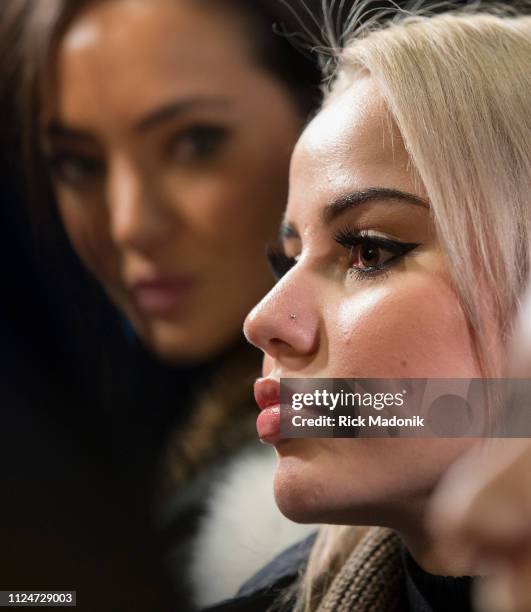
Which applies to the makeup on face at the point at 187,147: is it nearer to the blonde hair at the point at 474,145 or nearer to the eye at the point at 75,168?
the eye at the point at 75,168

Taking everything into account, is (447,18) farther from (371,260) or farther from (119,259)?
(119,259)

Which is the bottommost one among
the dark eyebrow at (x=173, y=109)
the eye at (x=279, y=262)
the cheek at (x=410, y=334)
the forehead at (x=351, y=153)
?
the cheek at (x=410, y=334)

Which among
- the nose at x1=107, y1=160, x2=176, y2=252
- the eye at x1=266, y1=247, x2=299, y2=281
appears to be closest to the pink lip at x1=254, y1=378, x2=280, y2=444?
the eye at x1=266, y1=247, x2=299, y2=281

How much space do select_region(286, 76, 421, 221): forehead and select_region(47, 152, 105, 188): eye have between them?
0.33 metres

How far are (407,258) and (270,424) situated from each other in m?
0.22

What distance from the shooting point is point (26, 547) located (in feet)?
3.23

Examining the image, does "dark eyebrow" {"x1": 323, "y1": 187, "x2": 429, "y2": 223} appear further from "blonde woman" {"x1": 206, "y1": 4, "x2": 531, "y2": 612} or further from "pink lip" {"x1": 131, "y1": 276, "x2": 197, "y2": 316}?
"pink lip" {"x1": 131, "y1": 276, "x2": 197, "y2": 316}

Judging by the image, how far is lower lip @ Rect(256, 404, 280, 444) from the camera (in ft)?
2.59

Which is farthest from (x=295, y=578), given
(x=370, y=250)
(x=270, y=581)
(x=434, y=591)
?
(x=370, y=250)

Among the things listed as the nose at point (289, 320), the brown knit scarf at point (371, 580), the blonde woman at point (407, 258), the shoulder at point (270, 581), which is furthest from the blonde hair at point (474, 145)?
the shoulder at point (270, 581)

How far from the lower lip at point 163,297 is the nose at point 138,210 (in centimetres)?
5

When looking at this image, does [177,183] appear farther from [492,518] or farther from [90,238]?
[492,518]

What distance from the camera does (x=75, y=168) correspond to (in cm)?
103

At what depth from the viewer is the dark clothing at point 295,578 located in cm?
75
